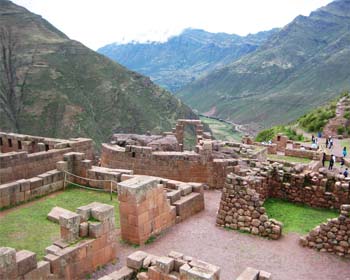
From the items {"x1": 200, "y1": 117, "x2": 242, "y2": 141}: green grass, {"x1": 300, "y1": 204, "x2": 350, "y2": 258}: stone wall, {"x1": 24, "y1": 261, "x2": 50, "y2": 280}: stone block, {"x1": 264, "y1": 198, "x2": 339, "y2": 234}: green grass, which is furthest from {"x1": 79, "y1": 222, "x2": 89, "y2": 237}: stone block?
{"x1": 200, "y1": 117, "x2": 242, "y2": 141}: green grass

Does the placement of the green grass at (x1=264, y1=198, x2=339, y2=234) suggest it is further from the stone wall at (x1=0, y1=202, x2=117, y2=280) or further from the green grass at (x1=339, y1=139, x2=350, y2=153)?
the green grass at (x1=339, y1=139, x2=350, y2=153)

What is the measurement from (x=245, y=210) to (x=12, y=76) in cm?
7552

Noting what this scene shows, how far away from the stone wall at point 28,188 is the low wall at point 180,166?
4.37m

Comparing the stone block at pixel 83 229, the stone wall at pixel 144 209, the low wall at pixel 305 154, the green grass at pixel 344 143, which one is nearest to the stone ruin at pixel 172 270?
the stone block at pixel 83 229

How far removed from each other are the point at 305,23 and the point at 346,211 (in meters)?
176

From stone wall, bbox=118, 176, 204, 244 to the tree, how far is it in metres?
57.4

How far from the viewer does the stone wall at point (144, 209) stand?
11.2 m

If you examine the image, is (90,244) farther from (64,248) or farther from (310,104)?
(310,104)

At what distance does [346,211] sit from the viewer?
1055 cm

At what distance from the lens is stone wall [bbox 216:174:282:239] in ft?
38.5

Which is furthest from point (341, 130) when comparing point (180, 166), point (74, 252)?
point (74, 252)

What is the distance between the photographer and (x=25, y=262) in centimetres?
815

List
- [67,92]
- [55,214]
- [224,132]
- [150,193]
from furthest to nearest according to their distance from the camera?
1. [224,132]
2. [67,92]
3. [55,214]
4. [150,193]

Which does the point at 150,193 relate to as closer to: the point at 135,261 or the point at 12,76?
the point at 135,261
